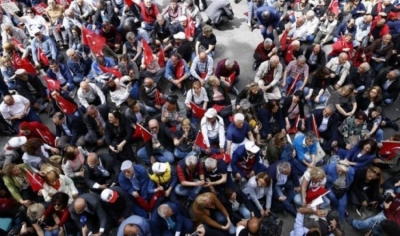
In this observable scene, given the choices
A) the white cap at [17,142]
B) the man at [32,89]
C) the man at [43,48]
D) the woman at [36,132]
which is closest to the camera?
the white cap at [17,142]

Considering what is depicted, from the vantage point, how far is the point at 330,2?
955cm

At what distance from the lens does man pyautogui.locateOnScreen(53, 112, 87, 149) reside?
665cm

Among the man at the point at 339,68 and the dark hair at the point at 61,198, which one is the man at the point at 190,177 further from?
the man at the point at 339,68

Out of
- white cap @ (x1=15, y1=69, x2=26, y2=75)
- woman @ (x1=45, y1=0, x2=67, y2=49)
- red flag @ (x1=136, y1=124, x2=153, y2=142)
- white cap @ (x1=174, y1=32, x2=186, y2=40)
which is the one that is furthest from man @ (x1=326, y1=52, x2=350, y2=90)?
woman @ (x1=45, y1=0, x2=67, y2=49)

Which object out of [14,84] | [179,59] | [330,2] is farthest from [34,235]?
[330,2]

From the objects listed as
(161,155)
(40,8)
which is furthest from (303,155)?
(40,8)

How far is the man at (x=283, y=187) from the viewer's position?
564 cm

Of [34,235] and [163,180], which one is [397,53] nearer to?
[163,180]

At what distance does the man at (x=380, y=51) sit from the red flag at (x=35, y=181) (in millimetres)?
7340

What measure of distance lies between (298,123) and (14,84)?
20.2ft

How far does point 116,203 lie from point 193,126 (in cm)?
223

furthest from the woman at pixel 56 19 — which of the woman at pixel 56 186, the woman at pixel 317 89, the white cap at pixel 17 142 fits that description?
the woman at pixel 317 89

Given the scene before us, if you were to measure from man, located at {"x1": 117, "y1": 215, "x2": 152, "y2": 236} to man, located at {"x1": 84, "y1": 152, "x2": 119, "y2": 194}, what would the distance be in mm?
1056

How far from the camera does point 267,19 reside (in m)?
8.67
